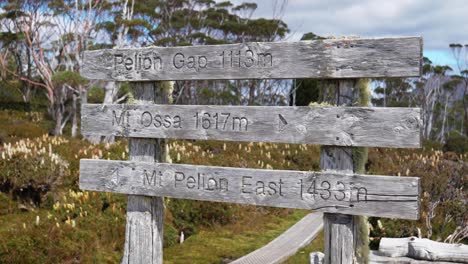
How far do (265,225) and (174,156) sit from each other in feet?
9.11

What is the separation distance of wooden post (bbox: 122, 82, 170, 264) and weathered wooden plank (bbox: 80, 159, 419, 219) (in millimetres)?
130

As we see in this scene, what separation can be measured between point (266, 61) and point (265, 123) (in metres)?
0.48

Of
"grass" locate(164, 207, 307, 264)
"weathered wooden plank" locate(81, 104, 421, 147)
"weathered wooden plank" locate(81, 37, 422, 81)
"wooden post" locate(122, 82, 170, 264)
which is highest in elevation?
"weathered wooden plank" locate(81, 37, 422, 81)

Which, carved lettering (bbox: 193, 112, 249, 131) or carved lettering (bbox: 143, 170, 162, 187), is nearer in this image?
carved lettering (bbox: 193, 112, 249, 131)

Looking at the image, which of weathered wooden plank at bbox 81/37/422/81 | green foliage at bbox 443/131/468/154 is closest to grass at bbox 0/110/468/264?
weathered wooden plank at bbox 81/37/422/81

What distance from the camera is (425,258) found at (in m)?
7.70

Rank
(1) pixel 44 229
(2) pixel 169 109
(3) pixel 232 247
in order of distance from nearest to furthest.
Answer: (2) pixel 169 109 < (1) pixel 44 229 < (3) pixel 232 247

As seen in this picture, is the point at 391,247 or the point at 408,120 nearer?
the point at 408,120

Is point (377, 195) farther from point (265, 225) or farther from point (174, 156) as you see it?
point (174, 156)

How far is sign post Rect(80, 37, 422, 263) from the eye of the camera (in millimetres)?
4195

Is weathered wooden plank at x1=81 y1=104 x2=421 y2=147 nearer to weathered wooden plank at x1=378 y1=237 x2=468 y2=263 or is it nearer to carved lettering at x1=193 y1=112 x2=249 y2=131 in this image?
carved lettering at x1=193 y1=112 x2=249 y2=131

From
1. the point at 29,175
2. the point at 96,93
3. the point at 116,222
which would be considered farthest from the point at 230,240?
the point at 96,93

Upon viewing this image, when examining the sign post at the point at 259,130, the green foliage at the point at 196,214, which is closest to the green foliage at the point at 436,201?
the green foliage at the point at 196,214

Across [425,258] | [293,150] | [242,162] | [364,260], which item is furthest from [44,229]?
[293,150]
